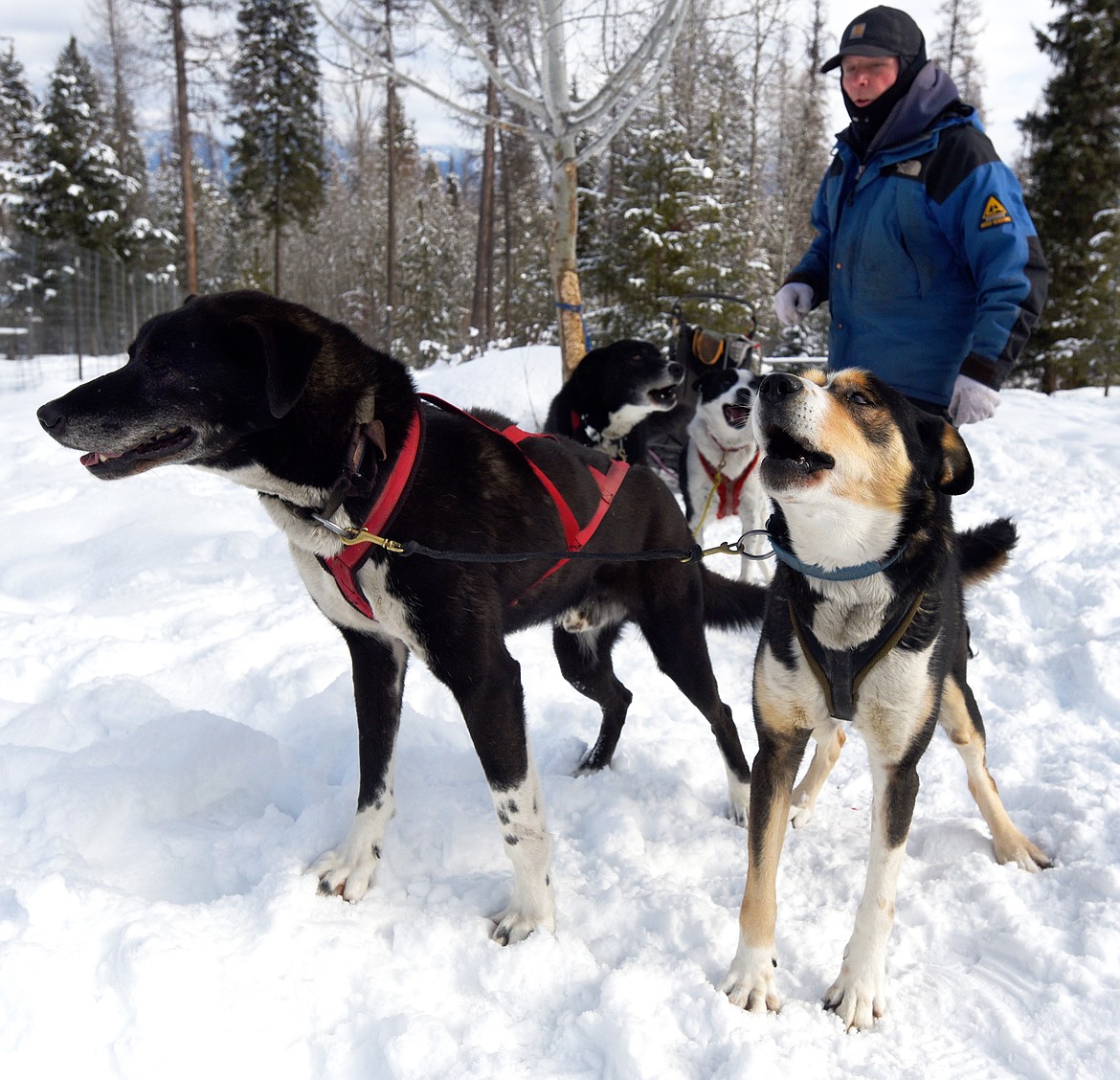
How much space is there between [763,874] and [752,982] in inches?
9.7

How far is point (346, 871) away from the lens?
2.35 metres

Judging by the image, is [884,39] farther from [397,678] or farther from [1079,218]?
[1079,218]

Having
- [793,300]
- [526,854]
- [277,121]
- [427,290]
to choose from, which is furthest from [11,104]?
[526,854]

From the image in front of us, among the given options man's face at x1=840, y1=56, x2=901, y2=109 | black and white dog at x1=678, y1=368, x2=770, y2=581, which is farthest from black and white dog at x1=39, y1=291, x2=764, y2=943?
black and white dog at x1=678, y1=368, x2=770, y2=581

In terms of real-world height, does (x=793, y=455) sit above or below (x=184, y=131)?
below

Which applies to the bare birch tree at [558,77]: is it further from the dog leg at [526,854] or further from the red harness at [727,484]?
the dog leg at [526,854]

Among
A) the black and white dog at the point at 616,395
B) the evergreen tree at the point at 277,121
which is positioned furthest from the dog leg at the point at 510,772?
the evergreen tree at the point at 277,121

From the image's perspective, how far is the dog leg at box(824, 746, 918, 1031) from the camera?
193 centimetres

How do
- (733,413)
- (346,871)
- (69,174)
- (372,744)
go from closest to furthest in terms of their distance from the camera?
(346,871), (372,744), (733,413), (69,174)

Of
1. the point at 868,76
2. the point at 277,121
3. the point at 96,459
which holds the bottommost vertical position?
the point at 96,459

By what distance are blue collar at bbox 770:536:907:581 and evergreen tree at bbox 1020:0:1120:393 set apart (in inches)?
720

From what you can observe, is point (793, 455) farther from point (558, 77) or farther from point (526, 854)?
point (558, 77)

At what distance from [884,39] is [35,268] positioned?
1805cm

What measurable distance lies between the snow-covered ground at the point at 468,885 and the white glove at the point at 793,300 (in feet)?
5.88
